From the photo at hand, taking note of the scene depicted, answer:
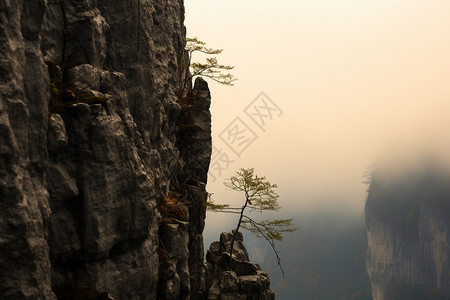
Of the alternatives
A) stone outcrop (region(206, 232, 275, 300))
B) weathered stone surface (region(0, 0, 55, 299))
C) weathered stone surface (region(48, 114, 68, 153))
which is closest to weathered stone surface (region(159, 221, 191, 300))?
stone outcrop (region(206, 232, 275, 300))

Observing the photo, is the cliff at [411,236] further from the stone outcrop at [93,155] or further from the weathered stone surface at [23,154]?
the weathered stone surface at [23,154]

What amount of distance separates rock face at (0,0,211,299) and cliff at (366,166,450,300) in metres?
152

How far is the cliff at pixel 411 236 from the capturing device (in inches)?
6156

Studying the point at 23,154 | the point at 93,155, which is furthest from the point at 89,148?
the point at 23,154

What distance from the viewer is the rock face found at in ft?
40.2

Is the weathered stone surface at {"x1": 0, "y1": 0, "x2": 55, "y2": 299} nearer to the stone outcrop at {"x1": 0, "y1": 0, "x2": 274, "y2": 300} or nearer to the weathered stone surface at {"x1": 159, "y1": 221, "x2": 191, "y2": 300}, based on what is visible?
the stone outcrop at {"x1": 0, "y1": 0, "x2": 274, "y2": 300}

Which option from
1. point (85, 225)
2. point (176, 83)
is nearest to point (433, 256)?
point (176, 83)

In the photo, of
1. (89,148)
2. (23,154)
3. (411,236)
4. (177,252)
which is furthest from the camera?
(411,236)

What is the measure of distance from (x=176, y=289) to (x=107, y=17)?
1483cm

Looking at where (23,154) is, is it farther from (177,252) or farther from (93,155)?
(177,252)

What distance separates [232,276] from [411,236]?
15550 centimetres

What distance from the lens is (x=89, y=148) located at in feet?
55.3

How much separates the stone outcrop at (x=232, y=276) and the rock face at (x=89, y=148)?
359 cm

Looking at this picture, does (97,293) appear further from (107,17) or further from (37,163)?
(107,17)
